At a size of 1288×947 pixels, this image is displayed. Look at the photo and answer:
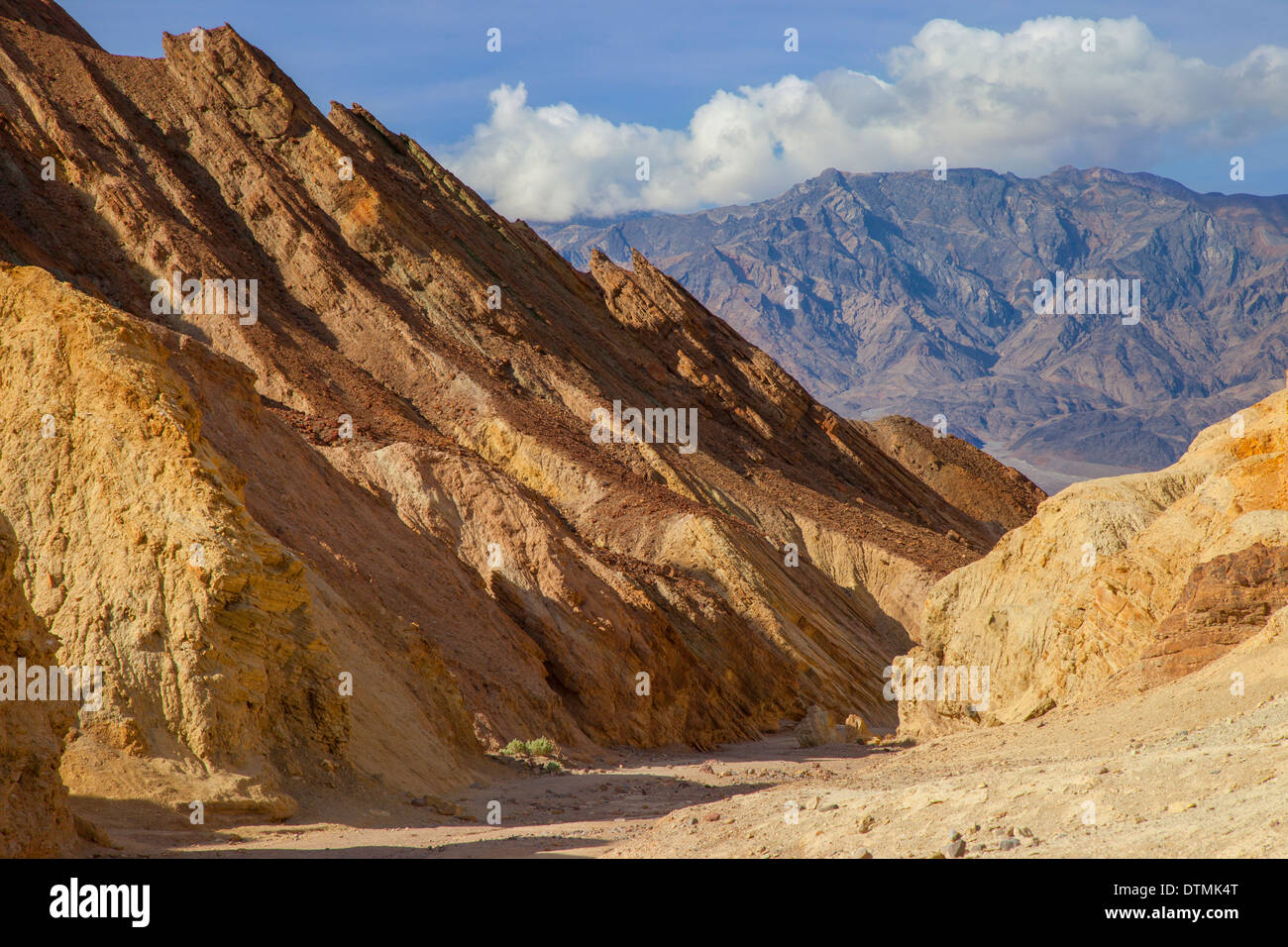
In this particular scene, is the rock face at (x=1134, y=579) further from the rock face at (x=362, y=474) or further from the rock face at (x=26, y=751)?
the rock face at (x=26, y=751)

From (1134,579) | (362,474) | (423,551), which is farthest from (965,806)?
(362,474)

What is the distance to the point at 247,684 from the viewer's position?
14797 millimetres

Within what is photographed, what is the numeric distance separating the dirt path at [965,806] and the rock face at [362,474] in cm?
132

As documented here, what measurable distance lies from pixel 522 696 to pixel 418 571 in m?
3.34

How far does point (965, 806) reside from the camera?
9391 millimetres

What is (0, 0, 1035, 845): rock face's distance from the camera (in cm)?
1498

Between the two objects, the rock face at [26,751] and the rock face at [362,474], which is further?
the rock face at [362,474]

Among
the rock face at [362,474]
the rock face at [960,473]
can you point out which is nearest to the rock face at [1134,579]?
the rock face at [362,474]

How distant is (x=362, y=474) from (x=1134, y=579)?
1943cm

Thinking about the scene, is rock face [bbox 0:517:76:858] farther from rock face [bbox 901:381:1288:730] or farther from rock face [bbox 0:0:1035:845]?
rock face [bbox 901:381:1288:730]

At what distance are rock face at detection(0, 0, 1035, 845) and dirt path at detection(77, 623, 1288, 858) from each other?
1324 mm

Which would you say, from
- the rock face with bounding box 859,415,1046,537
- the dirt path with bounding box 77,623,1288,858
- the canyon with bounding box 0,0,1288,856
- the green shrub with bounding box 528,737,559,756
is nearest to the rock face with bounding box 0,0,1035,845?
the canyon with bounding box 0,0,1288,856

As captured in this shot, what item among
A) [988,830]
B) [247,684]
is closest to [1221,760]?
[988,830]

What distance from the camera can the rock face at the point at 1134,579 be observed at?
50.8ft
